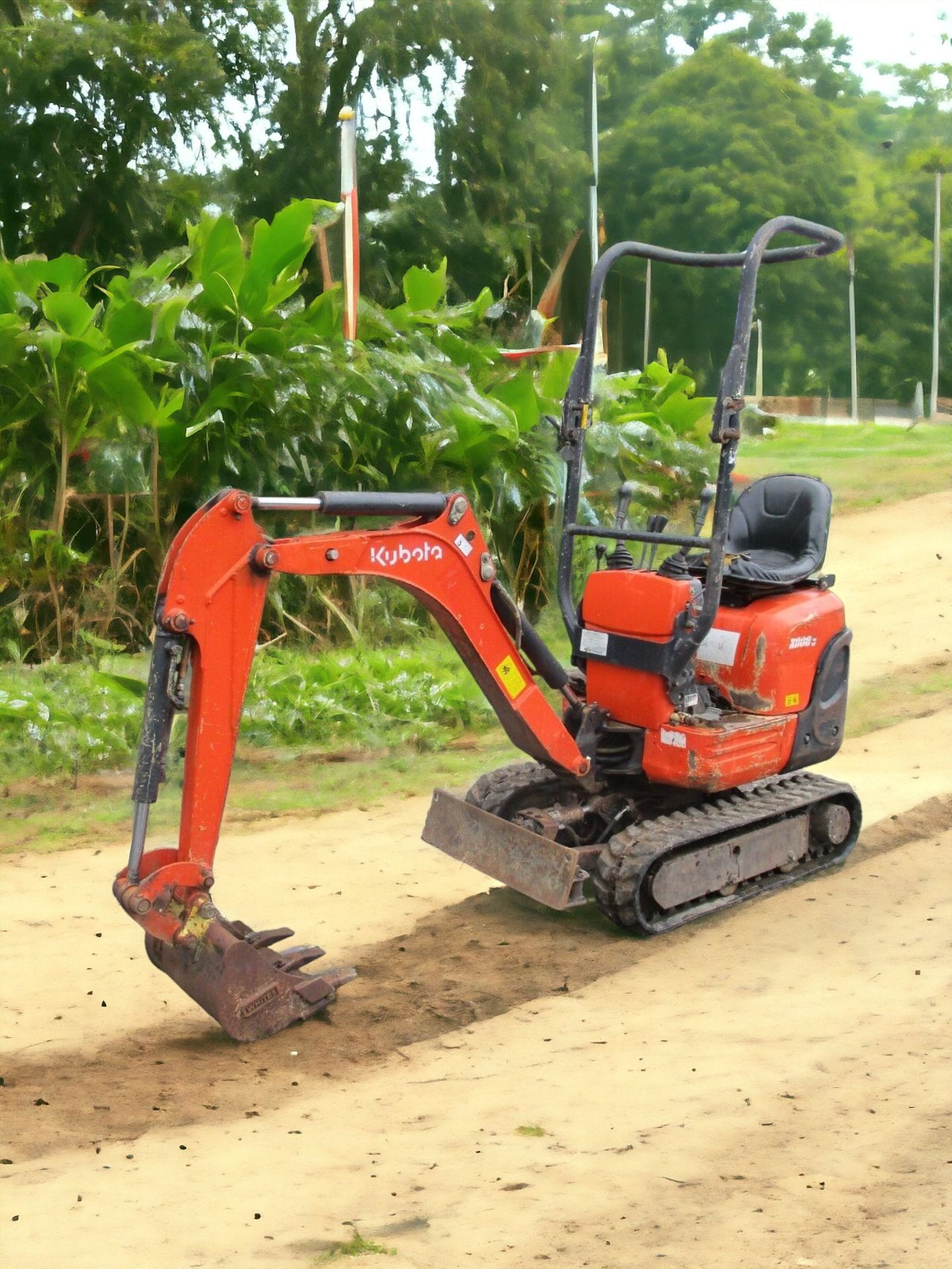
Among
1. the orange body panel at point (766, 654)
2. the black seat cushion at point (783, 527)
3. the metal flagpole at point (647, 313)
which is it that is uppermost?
the metal flagpole at point (647, 313)

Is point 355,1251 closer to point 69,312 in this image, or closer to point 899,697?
point 69,312

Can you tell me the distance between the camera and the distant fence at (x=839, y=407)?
119 ft

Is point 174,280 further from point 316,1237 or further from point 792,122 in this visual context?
point 792,122

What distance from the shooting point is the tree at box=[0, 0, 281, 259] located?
15562mm

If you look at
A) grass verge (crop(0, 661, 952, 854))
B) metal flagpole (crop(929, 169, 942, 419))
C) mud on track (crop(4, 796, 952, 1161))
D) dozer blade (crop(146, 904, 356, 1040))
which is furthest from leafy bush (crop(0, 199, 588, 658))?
metal flagpole (crop(929, 169, 942, 419))

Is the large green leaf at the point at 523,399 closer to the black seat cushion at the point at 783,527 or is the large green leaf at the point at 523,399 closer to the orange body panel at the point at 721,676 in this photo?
the black seat cushion at the point at 783,527

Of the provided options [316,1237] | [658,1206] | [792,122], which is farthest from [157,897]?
[792,122]

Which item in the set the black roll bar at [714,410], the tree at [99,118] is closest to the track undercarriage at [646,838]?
the black roll bar at [714,410]

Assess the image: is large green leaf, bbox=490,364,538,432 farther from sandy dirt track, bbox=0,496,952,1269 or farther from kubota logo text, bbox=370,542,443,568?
kubota logo text, bbox=370,542,443,568

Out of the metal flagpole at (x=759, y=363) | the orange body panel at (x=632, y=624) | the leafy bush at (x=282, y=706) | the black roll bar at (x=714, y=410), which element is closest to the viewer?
the black roll bar at (x=714, y=410)

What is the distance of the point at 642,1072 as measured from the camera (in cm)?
489

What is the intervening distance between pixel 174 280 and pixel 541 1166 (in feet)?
30.5

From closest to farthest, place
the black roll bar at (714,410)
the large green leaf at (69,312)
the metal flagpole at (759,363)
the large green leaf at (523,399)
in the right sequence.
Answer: the black roll bar at (714,410) → the large green leaf at (69,312) → the large green leaf at (523,399) → the metal flagpole at (759,363)

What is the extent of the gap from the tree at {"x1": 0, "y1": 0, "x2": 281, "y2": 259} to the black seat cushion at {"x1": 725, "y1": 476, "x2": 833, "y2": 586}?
1096 centimetres
